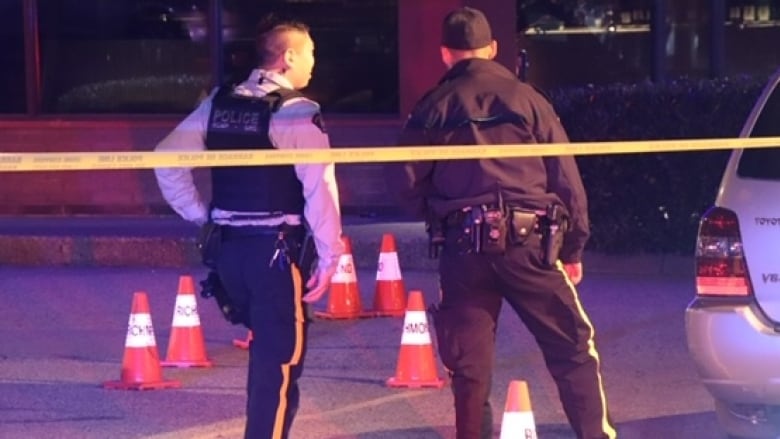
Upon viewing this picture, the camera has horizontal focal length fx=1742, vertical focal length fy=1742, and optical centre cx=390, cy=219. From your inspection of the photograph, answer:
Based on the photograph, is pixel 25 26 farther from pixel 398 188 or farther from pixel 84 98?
pixel 398 188

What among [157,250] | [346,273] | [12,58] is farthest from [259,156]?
[12,58]

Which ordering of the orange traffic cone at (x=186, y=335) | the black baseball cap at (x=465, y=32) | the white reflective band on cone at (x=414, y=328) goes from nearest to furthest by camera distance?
the black baseball cap at (x=465, y=32) → the white reflective band on cone at (x=414, y=328) → the orange traffic cone at (x=186, y=335)

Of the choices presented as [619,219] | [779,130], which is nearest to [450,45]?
[779,130]

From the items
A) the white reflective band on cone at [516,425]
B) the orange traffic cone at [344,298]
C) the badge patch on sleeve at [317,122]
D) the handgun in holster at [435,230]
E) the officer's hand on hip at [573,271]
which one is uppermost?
the badge patch on sleeve at [317,122]

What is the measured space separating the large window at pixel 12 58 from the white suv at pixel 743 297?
953 cm

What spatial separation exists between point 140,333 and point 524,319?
110 inches

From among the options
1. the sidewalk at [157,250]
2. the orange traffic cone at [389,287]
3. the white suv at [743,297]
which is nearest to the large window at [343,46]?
the sidewalk at [157,250]

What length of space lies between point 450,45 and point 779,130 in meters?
1.36

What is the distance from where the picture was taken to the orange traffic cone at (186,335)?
9.35 meters

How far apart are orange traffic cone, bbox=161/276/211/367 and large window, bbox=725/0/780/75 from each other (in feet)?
23.7

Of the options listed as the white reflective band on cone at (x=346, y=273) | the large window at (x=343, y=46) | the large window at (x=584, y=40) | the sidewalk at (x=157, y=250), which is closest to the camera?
the white reflective band on cone at (x=346, y=273)

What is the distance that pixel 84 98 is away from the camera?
15.2 meters

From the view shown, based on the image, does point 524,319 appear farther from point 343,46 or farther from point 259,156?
point 343,46

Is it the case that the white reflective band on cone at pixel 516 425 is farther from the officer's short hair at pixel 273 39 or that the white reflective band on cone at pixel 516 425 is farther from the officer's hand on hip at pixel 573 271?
the officer's short hair at pixel 273 39
